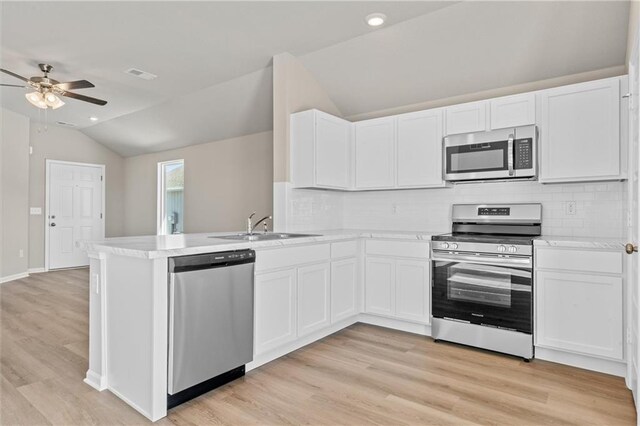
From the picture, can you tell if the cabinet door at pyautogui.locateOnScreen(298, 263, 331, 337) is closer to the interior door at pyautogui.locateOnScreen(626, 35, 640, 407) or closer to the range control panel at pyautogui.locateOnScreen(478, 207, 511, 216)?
the range control panel at pyautogui.locateOnScreen(478, 207, 511, 216)

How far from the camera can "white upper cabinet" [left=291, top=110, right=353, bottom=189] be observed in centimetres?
384

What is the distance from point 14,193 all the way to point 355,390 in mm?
6729

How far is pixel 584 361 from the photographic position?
9.27ft

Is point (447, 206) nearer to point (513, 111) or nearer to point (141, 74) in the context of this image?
point (513, 111)

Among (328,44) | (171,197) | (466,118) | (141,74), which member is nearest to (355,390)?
(466,118)

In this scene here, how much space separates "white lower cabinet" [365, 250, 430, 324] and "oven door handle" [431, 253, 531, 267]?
0.17 meters

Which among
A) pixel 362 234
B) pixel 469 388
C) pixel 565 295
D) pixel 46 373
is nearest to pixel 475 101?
pixel 362 234

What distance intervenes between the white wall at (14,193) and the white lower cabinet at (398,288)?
599 cm

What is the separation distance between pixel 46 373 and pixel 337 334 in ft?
7.54

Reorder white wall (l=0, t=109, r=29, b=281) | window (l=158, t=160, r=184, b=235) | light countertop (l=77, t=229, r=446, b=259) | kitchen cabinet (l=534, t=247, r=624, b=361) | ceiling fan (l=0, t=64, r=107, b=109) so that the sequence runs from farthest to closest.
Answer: window (l=158, t=160, r=184, b=235) < white wall (l=0, t=109, r=29, b=281) < ceiling fan (l=0, t=64, r=107, b=109) < kitchen cabinet (l=534, t=247, r=624, b=361) < light countertop (l=77, t=229, r=446, b=259)

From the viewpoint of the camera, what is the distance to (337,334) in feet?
11.8

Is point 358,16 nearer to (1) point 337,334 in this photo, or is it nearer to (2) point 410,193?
(2) point 410,193

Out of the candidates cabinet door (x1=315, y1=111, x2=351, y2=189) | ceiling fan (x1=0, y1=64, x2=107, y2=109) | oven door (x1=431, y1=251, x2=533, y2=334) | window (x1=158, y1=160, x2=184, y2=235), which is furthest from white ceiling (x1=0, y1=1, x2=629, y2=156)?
window (x1=158, y1=160, x2=184, y2=235)

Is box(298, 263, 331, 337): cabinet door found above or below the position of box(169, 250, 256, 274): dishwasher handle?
below
